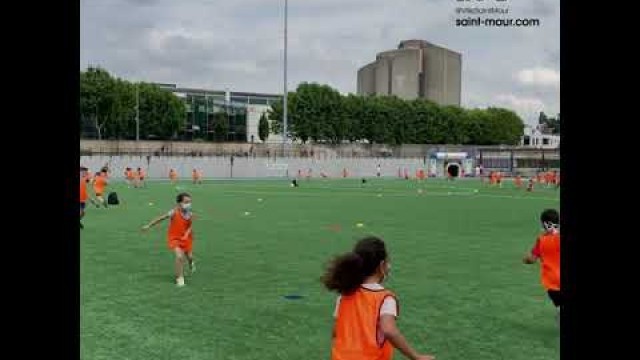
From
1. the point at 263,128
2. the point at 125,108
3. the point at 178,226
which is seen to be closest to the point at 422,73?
the point at 263,128

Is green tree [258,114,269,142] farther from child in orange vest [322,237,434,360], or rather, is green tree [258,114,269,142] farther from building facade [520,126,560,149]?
child in orange vest [322,237,434,360]

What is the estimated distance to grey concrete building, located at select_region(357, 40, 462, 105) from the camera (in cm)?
13000

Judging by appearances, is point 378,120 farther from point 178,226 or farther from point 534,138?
point 178,226

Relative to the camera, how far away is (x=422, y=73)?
132250mm

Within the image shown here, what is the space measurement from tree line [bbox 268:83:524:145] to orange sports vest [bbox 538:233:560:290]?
282 ft

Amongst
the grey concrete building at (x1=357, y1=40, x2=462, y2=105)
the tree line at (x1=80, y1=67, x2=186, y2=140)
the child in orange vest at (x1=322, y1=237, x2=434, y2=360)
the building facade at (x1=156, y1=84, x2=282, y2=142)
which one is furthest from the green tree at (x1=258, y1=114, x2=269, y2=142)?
the child in orange vest at (x1=322, y1=237, x2=434, y2=360)

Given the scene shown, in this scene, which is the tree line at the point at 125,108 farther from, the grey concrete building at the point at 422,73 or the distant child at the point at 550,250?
the distant child at the point at 550,250

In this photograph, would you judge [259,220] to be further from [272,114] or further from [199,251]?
[272,114]

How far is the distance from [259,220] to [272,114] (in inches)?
2800

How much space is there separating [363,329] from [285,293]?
6580 mm

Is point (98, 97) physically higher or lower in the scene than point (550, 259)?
higher

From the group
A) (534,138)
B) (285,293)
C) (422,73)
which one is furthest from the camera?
(534,138)

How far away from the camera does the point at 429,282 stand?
11.4m
